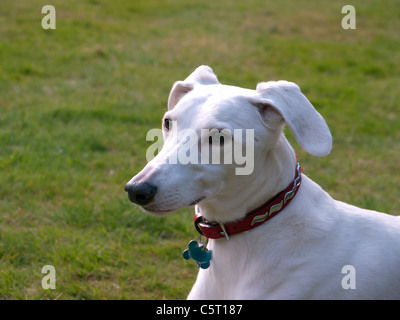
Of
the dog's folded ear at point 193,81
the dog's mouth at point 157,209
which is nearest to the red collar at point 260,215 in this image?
the dog's mouth at point 157,209

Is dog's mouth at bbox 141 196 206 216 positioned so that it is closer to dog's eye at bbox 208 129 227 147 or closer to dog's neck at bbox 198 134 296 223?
dog's neck at bbox 198 134 296 223

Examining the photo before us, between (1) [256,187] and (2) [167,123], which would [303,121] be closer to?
(1) [256,187]

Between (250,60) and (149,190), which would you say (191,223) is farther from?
(250,60)

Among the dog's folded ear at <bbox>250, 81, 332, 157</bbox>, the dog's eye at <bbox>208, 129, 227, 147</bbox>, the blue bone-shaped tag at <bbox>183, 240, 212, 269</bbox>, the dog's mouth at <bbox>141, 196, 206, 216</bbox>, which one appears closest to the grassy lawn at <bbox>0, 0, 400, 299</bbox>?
the blue bone-shaped tag at <bbox>183, 240, 212, 269</bbox>

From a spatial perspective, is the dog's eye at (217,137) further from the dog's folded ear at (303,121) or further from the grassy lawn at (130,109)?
the grassy lawn at (130,109)

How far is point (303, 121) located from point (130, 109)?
4.96 m

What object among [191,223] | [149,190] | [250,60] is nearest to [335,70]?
[250,60]

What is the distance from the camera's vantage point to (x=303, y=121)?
2.88 meters

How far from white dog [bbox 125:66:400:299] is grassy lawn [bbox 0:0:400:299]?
4.41 feet

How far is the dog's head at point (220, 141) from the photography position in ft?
9.01

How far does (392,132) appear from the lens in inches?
293

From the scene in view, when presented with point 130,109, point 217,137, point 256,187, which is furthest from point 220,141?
point 130,109
